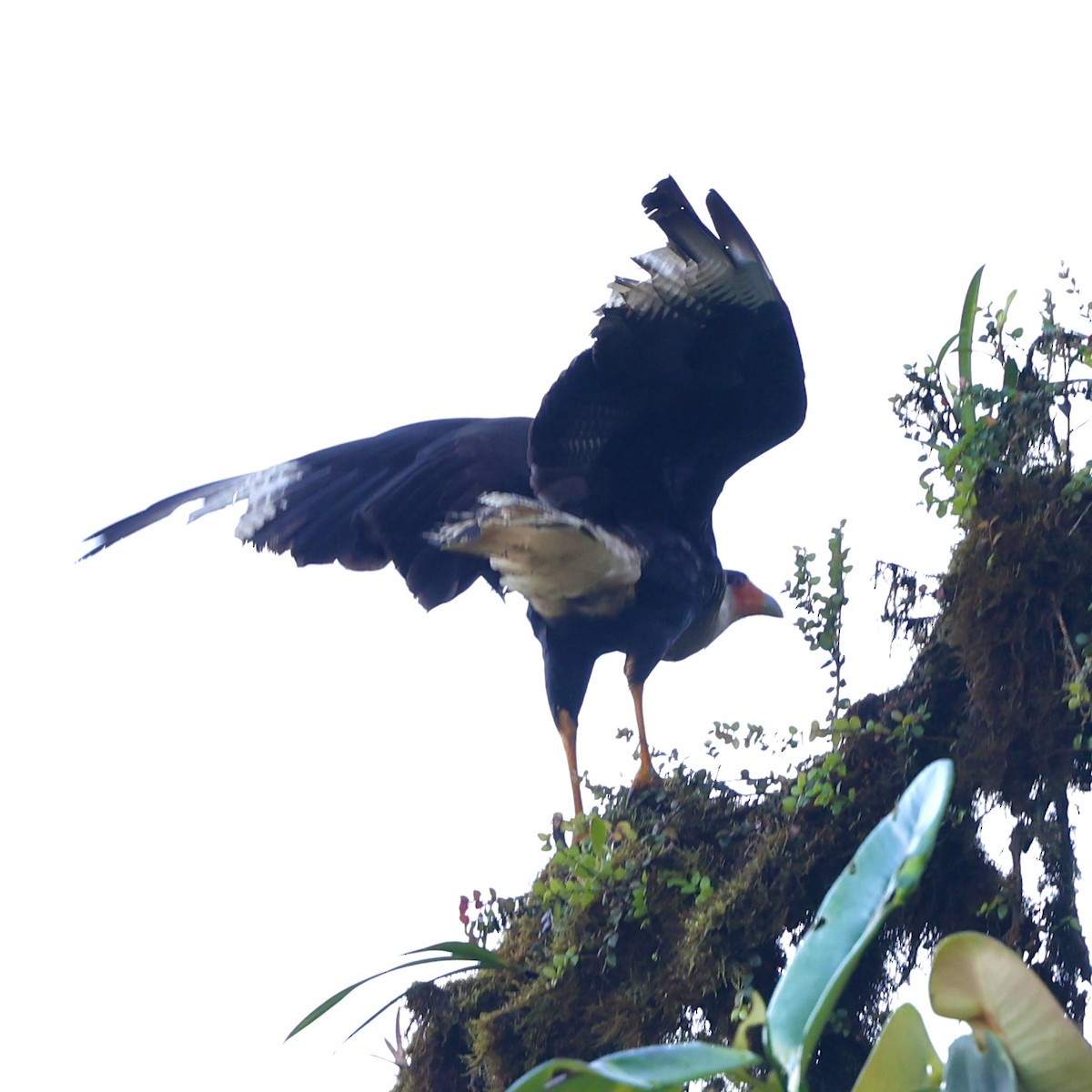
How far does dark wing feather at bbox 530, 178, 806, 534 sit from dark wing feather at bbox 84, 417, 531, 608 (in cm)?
27

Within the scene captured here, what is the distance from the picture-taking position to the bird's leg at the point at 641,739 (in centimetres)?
315

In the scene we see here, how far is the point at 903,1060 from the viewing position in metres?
1.08

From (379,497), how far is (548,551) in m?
0.45

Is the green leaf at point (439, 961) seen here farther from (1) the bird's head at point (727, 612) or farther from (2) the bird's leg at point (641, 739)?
(1) the bird's head at point (727, 612)

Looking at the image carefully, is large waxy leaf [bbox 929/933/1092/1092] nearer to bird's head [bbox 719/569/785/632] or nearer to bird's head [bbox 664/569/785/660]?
bird's head [bbox 664/569/785/660]

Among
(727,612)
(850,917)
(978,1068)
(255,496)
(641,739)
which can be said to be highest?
(255,496)

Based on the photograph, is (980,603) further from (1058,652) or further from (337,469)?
(337,469)

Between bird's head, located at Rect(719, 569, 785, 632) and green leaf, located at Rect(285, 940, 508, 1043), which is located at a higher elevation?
bird's head, located at Rect(719, 569, 785, 632)

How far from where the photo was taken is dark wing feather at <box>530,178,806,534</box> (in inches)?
113

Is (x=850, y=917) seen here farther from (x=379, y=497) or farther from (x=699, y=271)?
(x=379, y=497)

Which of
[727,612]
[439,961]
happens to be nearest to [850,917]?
[439,961]

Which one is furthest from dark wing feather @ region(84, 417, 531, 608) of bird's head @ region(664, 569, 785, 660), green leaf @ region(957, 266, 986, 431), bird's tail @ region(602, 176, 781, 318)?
green leaf @ region(957, 266, 986, 431)

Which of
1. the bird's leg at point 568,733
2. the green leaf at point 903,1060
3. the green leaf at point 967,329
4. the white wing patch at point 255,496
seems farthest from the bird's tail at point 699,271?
the green leaf at point 903,1060

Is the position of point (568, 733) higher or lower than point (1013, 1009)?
higher
